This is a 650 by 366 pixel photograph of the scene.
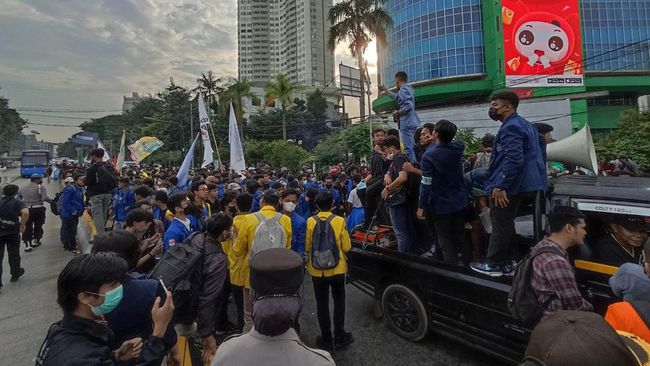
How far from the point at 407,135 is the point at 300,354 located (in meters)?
4.43

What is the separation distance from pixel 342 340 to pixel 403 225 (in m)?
1.59

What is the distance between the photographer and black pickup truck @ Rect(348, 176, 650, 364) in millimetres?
2668

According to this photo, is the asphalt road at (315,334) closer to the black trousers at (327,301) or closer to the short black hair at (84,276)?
the black trousers at (327,301)

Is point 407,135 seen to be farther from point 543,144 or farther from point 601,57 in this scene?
point 601,57

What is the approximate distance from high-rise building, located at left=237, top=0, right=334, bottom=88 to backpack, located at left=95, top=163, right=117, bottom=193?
324ft

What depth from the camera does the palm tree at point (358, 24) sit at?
86.8 feet

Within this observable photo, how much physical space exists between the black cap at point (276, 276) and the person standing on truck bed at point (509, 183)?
2.40 meters

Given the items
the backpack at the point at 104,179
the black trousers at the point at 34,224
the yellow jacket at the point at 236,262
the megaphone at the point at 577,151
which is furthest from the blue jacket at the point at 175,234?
the black trousers at the point at 34,224

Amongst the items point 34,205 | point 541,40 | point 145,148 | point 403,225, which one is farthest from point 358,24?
point 403,225

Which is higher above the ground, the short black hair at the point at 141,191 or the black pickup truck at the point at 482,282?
the short black hair at the point at 141,191

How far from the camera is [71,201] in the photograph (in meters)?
8.03

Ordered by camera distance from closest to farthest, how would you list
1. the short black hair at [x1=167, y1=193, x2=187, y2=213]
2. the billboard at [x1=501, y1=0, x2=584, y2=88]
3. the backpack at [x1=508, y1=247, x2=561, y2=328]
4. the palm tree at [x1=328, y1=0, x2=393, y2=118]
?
the backpack at [x1=508, y1=247, x2=561, y2=328] → the short black hair at [x1=167, y1=193, x2=187, y2=213] → the palm tree at [x1=328, y1=0, x2=393, y2=118] → the billboard at [x1=501, y1=0, x2=584, y2=88]

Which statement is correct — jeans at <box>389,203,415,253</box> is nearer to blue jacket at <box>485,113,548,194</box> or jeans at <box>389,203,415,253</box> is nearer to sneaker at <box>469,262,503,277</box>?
sneaker at <box>469,262,503,277</box>

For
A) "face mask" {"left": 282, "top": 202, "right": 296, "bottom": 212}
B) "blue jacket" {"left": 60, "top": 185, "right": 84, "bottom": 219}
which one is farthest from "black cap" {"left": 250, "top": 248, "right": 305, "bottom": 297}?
"blue jacket" {"left": 60, "top": 185, "right": 84, "bottom": 219}
